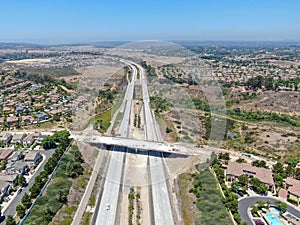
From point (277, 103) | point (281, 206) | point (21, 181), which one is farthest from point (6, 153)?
point (277, 103)

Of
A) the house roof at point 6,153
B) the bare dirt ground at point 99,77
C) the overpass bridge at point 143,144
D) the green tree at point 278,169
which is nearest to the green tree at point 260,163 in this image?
the green tree at point 278,169

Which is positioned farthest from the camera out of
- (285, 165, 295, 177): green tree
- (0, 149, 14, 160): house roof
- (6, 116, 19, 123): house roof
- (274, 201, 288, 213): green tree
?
(6, 116, 19, 123): house roof

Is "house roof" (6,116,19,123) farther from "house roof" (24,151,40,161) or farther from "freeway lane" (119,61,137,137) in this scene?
"freeway lane" (119,61,137,137)

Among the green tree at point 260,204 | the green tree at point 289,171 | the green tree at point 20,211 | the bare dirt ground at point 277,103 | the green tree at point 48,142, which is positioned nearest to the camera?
the green tree at point 20,211

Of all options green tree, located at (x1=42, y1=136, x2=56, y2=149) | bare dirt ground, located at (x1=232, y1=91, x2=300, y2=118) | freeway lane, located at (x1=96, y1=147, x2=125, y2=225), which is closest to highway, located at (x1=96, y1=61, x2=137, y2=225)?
freeway lane, located at (x1=96, y1=147, x2=125, y2=225)

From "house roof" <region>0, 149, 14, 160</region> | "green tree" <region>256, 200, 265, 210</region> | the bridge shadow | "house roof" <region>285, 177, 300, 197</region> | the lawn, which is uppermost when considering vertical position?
the bridge shadow

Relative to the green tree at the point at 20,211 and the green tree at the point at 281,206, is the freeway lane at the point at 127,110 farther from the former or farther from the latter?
the green tree at the point at 281,206

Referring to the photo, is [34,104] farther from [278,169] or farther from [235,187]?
Answer: [278,169]
